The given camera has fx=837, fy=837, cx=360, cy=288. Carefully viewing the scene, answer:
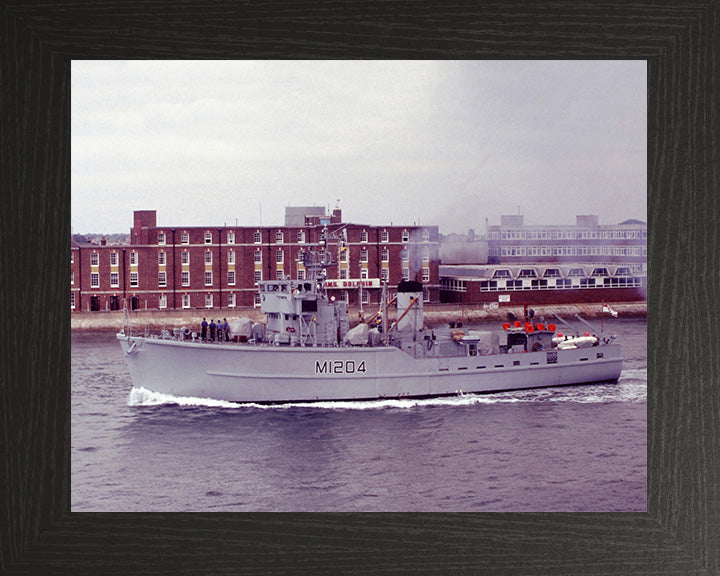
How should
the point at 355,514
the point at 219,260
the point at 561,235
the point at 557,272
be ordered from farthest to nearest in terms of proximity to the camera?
the point at 557,272 < the point at 219,260 < the point at 561,235 < the point at 355,514

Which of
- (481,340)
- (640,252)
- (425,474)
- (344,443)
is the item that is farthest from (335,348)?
(640,252)

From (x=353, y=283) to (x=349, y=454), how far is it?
113 inches

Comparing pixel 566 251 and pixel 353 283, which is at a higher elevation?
pixel 566 251

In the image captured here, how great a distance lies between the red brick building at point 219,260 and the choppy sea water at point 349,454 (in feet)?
1.75

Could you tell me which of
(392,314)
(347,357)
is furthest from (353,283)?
(347,357)

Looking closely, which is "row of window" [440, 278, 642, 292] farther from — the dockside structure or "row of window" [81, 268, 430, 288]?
"row of window" [81, 268, 430, 288]

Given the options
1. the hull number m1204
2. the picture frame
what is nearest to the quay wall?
the hull number m1204

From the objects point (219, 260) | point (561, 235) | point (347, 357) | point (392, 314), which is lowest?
point (347, 357)

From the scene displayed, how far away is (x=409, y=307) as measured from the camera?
9.28 meters

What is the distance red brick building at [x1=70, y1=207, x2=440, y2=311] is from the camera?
712cm

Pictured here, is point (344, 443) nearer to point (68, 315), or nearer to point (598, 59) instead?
point (68, 315)

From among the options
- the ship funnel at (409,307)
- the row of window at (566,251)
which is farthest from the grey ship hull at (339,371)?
the row of window at (566,251)

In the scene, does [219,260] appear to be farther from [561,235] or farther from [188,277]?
[561,235]

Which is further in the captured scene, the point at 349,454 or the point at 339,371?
the point at 339,371
